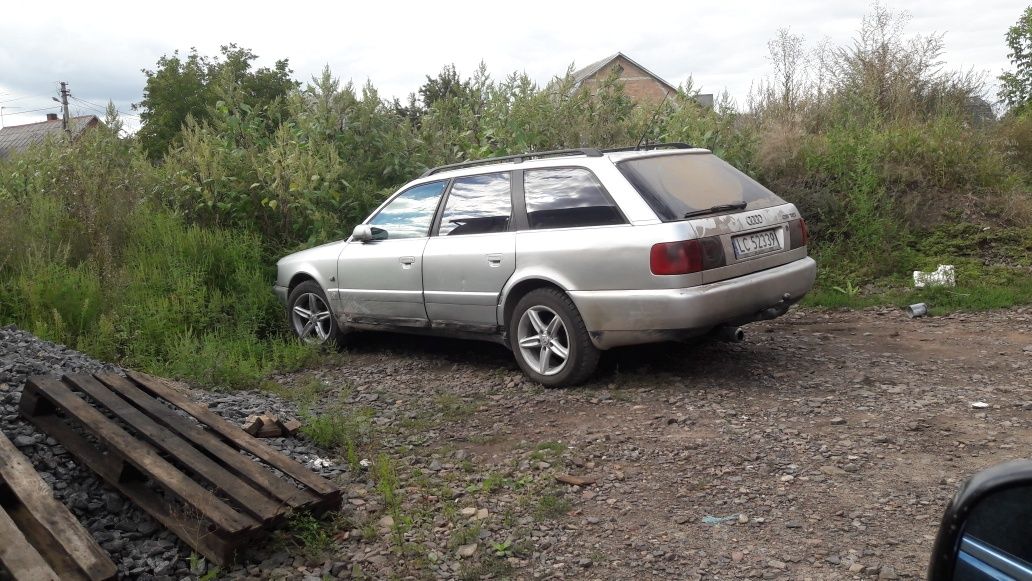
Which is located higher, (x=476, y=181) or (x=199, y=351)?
(x=476, y=181)

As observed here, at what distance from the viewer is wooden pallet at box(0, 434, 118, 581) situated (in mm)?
3156

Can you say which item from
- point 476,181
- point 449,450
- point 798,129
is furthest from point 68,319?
point 798,129

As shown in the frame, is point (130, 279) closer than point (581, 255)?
No

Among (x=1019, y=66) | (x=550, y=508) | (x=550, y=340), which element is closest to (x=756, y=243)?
(x=550, y=340)

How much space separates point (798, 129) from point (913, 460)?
802 centimetres

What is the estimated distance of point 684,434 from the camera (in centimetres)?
500

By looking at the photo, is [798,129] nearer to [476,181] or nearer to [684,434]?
[476,181]

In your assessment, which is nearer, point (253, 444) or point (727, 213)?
point (253, 444)

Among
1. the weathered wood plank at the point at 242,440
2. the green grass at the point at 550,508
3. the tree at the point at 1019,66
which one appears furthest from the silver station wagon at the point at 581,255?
the tree at the point at 1019,66

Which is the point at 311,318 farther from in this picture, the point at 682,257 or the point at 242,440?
the point at 682,257

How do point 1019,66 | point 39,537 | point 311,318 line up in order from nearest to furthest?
point 39,537 < point 311,318 < point 1019,66

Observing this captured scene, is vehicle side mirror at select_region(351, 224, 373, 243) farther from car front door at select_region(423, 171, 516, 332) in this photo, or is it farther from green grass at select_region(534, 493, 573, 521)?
green grass at select_region(534, 493, 573, 521)

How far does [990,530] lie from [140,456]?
12.5 ft

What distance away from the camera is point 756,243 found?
585cm
